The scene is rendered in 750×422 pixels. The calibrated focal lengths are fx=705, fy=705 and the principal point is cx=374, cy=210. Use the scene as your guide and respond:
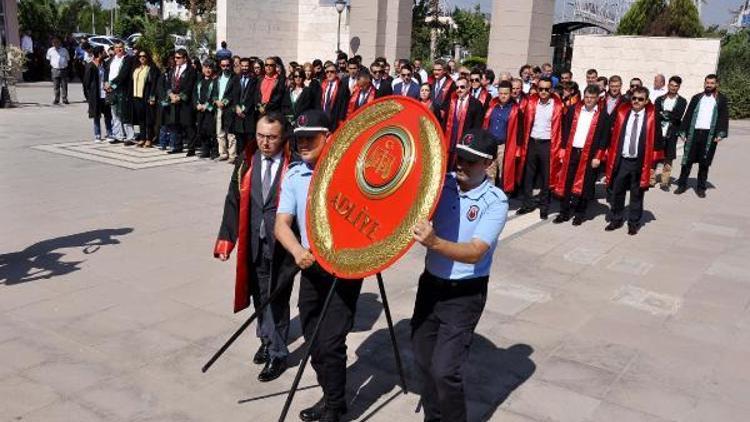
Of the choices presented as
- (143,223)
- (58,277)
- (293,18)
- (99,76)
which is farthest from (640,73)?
(58,277)

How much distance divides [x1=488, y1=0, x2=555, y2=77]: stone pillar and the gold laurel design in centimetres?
1490

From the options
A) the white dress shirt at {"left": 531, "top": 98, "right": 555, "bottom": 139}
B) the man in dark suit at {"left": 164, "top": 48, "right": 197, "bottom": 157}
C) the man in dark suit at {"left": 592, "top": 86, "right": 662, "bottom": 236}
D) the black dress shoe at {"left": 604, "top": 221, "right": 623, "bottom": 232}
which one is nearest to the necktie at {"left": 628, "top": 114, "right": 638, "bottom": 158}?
the man in dark suit at {"left": 592, "top": 86, "right": 662, "bottom": 236}

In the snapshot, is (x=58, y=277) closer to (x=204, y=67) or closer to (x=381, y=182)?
(x=381, y=182)

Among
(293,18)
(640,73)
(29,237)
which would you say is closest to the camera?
(29,237)

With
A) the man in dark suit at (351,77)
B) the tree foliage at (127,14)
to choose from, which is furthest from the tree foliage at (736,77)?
the tree foliage at (127,14)

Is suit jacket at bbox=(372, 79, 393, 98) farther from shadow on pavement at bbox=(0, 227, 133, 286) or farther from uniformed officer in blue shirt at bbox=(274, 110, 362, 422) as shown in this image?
uniformed officer in blue shirt at bbox=(274, 110, 362, 422)

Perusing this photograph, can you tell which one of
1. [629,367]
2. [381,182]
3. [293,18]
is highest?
[293,18]

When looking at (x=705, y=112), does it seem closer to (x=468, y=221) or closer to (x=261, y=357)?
(x=261, y=357)

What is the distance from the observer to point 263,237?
4215 millimetres

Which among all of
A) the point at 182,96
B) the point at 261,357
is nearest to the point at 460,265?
the point at 261,357

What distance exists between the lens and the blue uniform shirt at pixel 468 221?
10.6ft

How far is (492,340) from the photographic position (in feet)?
16.9

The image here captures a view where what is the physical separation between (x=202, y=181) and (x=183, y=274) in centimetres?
417

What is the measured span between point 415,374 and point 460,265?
1410 mm
